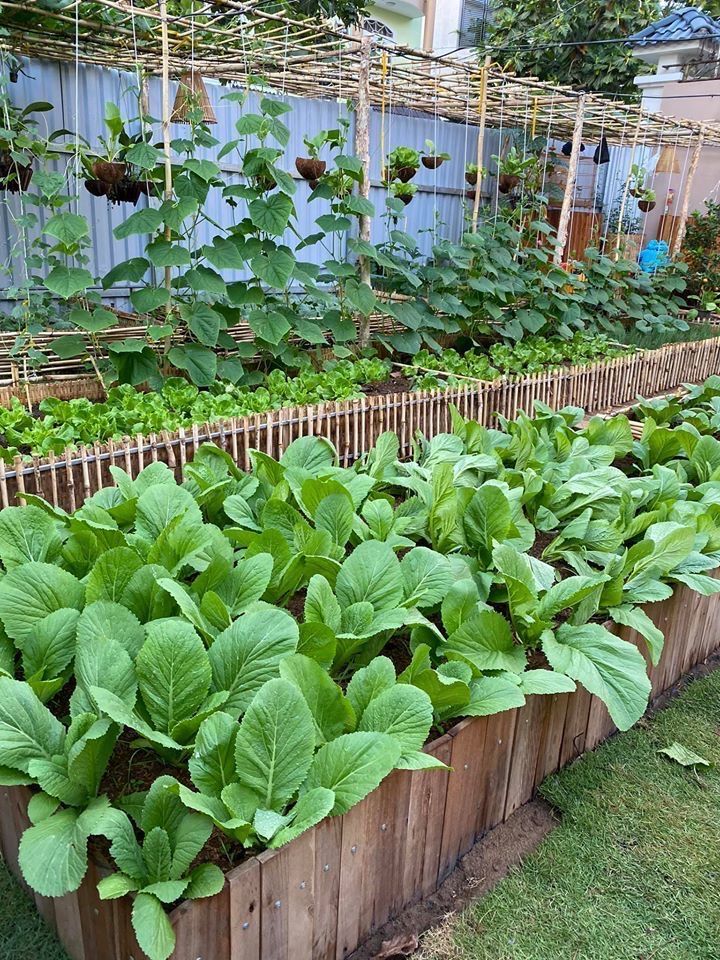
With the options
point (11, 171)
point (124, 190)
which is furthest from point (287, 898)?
point (11, 171)

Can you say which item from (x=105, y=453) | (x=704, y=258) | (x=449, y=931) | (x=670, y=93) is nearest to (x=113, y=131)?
(x=105, y=453)

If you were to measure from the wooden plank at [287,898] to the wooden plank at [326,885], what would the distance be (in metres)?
0.02

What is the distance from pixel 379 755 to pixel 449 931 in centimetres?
63

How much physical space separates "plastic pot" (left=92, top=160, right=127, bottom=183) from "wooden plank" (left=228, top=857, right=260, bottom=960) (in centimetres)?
447

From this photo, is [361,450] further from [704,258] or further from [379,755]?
[704,258]

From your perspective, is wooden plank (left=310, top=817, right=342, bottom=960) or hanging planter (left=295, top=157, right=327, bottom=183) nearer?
wooden plank (left=310, top=817, right=342, bottom=960)

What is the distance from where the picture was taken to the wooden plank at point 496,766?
6.41 feet

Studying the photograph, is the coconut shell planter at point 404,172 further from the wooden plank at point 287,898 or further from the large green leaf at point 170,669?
the wooden plank at point 287,898

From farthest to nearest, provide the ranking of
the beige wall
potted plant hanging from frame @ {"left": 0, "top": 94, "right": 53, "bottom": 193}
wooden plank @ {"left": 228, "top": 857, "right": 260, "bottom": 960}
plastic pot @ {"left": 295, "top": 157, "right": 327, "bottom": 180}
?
the beige wall < plastic pot @ {"left": 295, "top": 157, "right": 327, "bottom": 180} < potted plant hanging from frame @ {"left": 0, "top": 94, "right": 53, "bottom": 193} < wooden plank @ {"left": 228, "top": 857, "right": 260, "bottom": 960}

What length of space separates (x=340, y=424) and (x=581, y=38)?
12.5 metres

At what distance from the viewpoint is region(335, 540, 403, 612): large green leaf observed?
211 centimetres

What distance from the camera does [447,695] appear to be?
1817 mm

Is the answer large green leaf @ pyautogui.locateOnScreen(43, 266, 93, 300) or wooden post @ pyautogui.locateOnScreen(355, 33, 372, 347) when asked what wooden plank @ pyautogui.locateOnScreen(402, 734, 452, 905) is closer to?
large green leaf @ pyautogui.locateOnScreen(43, 266, 93, 300)

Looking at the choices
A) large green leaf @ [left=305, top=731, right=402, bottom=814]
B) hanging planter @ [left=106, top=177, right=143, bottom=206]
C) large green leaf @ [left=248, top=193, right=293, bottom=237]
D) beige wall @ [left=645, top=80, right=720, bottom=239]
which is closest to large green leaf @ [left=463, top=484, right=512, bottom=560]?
large green leaf @ [left=305, top=731, right=402, bottom=814]
